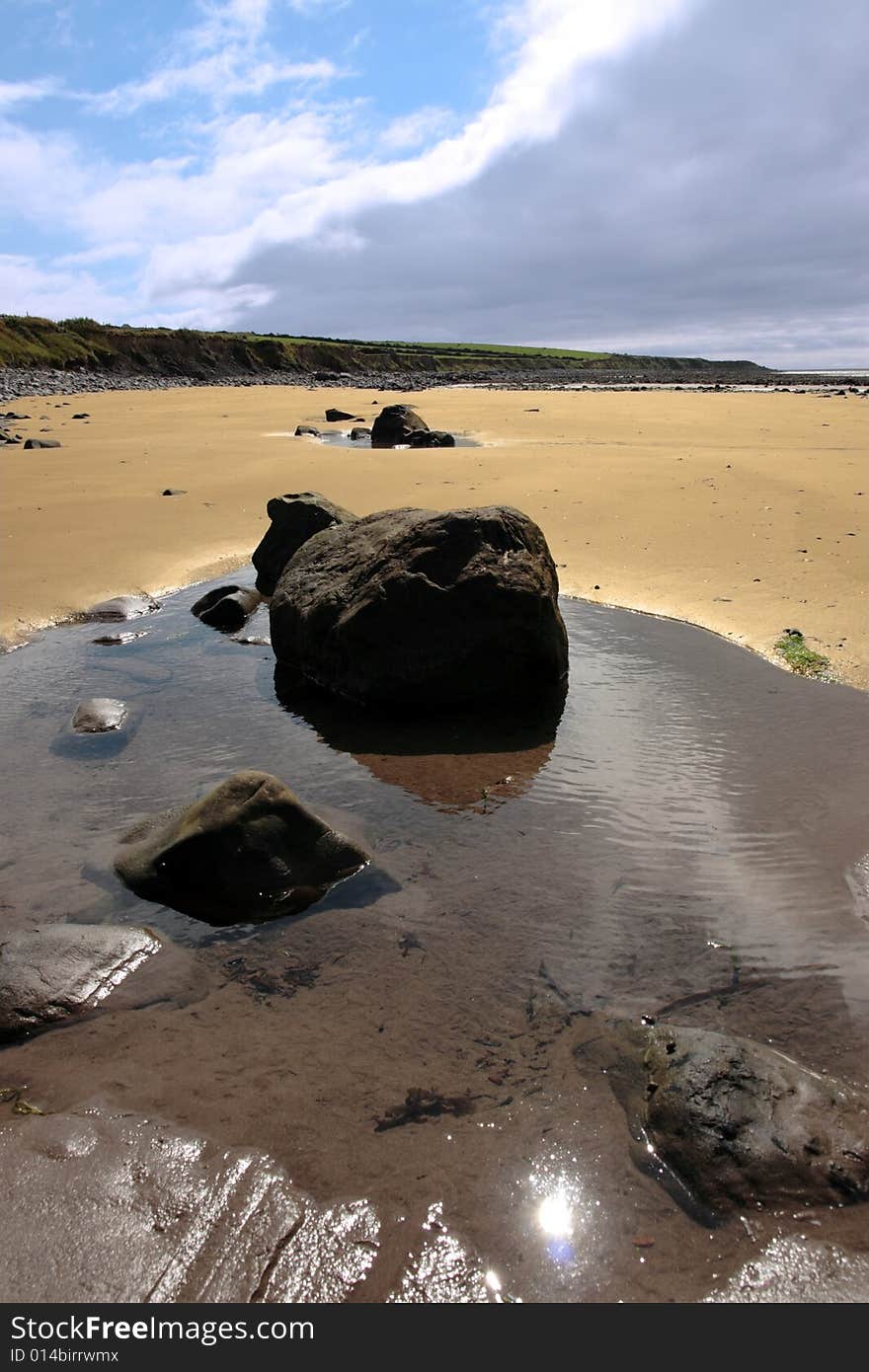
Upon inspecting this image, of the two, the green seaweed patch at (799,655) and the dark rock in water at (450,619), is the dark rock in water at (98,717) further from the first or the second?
the green seaweed patch at (799,655)

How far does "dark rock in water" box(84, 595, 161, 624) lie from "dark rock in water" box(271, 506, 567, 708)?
9.35 feet

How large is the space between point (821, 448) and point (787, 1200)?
18.0 m

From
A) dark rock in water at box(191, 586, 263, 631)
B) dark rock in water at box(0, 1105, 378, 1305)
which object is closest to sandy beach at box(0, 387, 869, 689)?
dark rock in water at box(191, 586, 263, 631)

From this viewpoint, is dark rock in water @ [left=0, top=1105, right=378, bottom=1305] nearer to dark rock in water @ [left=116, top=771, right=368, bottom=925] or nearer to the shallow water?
the shallow water

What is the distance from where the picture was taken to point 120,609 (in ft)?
27.2

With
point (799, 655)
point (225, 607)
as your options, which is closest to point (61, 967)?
point (225, 607)

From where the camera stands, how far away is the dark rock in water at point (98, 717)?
5.59 metres

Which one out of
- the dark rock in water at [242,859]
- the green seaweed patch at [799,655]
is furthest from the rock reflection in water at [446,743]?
the green seaweed patch at [799,655]

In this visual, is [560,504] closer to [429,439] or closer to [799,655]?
[799,655]

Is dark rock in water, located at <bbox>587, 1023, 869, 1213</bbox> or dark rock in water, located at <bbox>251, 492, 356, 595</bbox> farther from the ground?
dark rock in water, located at <bbox>251, 492, 356, 595</bbox>

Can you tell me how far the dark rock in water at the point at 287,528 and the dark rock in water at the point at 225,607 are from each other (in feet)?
1.79

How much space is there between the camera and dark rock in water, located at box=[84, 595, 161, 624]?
8141 millimetres

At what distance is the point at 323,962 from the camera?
3424mm
